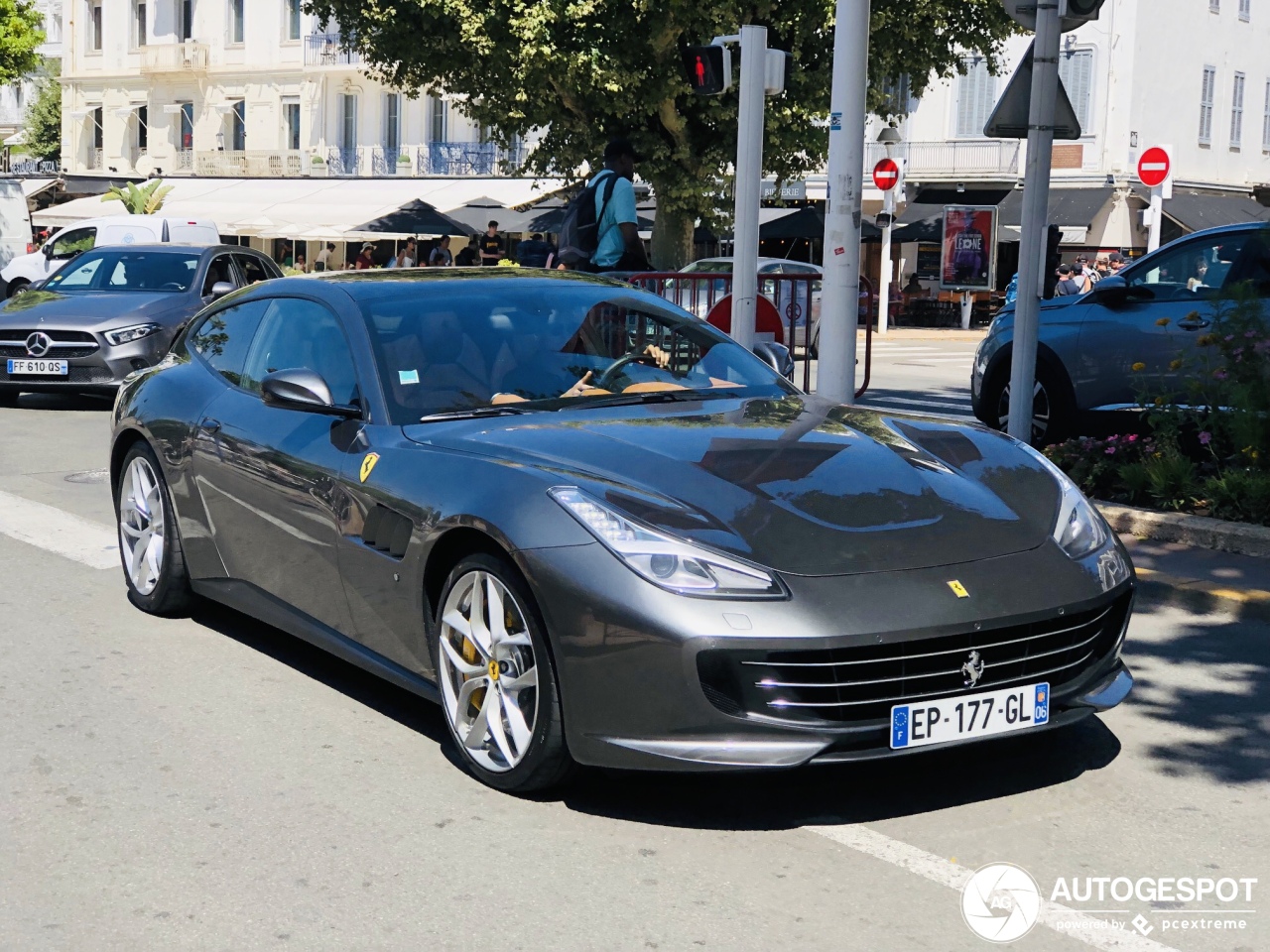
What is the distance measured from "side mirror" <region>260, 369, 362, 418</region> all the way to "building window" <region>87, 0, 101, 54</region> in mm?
56545

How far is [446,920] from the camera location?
378cm

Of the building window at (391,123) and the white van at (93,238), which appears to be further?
the building window at (391,123)

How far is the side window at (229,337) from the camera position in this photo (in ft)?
21.0

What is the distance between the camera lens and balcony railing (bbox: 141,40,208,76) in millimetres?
53062

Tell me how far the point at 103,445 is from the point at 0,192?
17035 millimetres

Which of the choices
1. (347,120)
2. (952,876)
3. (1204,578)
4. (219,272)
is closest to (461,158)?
(347,120)

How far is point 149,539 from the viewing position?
6.79 meters

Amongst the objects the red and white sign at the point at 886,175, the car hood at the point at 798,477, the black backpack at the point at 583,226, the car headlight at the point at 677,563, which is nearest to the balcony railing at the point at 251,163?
the red and white sign at the point at 886,175

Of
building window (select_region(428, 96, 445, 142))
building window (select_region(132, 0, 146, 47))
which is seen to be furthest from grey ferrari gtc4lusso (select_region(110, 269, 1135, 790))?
building window (select_region(132, 0, 146, 47))

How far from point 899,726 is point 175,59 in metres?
53.6

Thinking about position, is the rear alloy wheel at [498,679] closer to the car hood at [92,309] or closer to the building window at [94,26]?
the car hood at [92,309]

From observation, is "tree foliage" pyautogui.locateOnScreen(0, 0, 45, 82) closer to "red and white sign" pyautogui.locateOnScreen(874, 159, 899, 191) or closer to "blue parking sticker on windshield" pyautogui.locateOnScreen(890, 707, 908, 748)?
"red and white sign" pyautogui.locateOnScreen(874, 159, 899, 191)

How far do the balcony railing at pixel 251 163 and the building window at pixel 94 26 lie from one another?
25.2 ft

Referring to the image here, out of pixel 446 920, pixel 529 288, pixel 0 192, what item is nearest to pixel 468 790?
pixel 446 920
